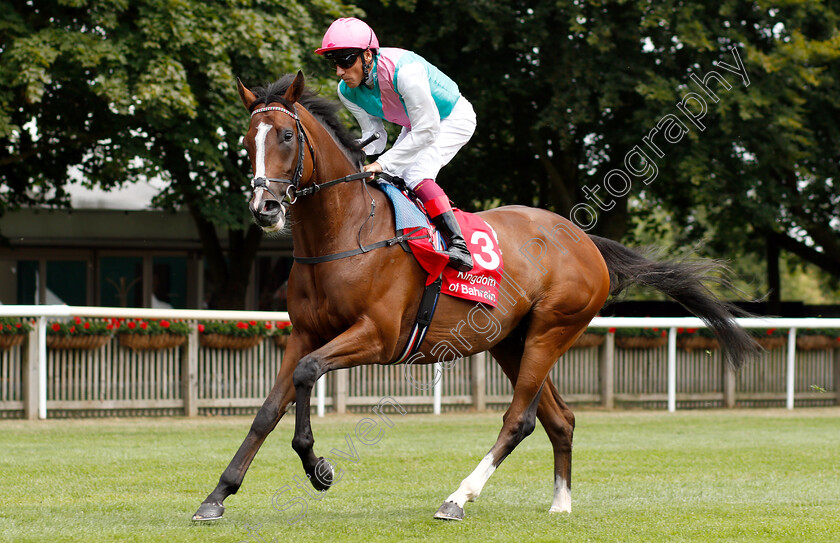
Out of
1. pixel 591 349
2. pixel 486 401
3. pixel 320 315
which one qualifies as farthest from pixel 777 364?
pixel 320 315

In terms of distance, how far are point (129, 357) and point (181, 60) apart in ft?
12.3

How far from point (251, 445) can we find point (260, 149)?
4.78ft

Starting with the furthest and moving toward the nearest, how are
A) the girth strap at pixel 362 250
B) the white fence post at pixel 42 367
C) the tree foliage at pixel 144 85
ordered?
the tree foliage at pixel 144 85 < the white fence post at pixel 42 367 < the girth strap at pixel 362 250

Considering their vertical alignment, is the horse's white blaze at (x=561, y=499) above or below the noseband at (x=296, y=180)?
below

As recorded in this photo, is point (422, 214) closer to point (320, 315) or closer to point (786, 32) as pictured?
point (320, 315)

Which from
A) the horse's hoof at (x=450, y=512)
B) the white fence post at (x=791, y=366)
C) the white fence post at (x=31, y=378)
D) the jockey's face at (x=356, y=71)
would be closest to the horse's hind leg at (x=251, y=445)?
the horse's hoof at (x=450, y=512)

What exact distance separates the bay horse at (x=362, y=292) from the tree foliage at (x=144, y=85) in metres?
6.42

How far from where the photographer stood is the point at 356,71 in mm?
5090

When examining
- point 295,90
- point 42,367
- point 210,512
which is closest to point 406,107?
point 295,90

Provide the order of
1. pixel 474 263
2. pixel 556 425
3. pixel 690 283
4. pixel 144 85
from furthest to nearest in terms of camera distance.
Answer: pixel 144 85
pixel 690 283
pixel 556 425
pixel 474 263

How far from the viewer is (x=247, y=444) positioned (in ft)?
15.5

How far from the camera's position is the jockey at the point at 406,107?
5004mm

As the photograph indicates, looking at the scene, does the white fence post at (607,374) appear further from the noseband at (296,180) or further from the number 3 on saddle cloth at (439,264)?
the noseband at (296,180)

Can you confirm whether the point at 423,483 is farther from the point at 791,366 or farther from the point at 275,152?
the point at 791,366
